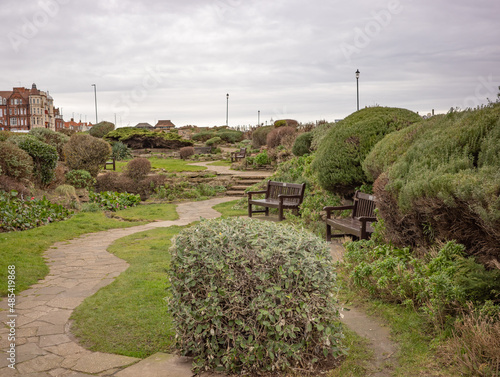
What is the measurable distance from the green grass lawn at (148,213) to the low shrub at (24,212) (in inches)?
60.7

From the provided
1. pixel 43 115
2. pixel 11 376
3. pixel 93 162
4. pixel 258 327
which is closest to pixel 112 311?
pixel 11 376

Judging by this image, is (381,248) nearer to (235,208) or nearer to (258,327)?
(258,327)

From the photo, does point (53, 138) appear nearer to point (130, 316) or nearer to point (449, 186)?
point (130, 316)

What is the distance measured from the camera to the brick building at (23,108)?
173 feet

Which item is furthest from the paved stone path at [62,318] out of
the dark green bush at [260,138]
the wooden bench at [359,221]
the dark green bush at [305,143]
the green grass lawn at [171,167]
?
the dark green bush at [260,138]

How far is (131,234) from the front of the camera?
9500 mm

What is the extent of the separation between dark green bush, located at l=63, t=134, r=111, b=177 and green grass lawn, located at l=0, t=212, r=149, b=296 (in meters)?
5.18

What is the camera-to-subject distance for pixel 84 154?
16.8 m

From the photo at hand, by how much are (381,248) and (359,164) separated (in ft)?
11.7

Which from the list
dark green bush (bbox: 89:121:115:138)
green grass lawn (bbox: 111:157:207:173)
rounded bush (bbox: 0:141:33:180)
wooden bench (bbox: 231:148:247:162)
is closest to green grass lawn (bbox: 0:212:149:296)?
rounded bush (bbox: 0:141:33:180)

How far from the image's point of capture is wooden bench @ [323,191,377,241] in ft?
21.8

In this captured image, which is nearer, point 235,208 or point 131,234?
point 131,234

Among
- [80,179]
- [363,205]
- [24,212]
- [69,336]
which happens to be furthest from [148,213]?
[69,336]

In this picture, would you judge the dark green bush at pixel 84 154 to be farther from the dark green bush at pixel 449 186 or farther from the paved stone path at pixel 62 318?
the dark green bush at pixel 449 186
